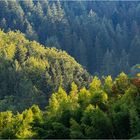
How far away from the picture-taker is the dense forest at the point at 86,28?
484ft

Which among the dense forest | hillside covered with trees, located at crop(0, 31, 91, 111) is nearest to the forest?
hillside covered with trees, located at crop(0, 31, 91, 111)

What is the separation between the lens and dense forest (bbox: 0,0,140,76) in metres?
148

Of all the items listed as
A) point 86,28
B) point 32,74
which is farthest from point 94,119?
point 86,28

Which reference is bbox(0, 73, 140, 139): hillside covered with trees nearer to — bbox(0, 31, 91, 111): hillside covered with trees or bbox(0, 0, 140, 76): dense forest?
bbox(0, 31, 91, 111): hillside covered with trees

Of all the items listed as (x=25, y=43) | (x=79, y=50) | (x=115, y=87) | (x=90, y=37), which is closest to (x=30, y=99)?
(x=25, y=43)

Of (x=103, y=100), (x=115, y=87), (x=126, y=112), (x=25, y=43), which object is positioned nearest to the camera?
(x=126, y=112)

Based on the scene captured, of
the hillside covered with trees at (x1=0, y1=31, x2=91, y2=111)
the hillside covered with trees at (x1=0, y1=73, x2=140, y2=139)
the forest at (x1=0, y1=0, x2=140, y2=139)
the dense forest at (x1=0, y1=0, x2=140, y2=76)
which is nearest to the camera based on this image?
the hillside covered with trees at (x1=0, y1=73, x2=140, y2=139)

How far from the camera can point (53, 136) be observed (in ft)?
113

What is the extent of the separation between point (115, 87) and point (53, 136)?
6.61 m

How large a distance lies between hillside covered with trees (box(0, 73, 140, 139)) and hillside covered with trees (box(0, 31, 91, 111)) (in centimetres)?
4472

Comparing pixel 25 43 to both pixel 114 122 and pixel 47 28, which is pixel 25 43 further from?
pixel 114 122

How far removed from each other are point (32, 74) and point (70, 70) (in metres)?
9.55

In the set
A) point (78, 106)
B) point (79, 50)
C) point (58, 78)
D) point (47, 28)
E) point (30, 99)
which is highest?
point (47, 28)

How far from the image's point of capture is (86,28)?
165500mm
